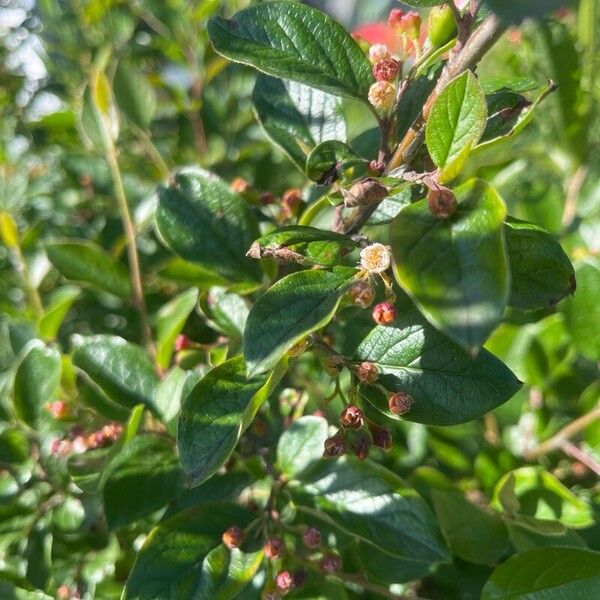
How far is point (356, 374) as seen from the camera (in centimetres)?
59

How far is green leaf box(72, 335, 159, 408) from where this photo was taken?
78 cm

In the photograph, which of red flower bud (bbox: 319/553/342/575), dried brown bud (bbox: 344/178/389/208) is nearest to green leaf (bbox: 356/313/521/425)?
dried brown bud (bbox: 344/178/389/208)

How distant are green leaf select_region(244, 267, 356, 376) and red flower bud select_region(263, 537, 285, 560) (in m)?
0.24

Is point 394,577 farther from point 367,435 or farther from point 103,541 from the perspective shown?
point 103,541

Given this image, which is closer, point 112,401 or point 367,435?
point 367,435

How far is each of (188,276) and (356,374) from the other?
312 millimetres

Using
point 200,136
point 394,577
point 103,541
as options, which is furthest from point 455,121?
point 200,136

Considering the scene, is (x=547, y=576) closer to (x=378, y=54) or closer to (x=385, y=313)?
(x=385, y=313)

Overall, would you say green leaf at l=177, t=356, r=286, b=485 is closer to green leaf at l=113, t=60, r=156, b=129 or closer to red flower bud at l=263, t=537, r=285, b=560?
red flower bud at l=263, t=537, r=285, b=560

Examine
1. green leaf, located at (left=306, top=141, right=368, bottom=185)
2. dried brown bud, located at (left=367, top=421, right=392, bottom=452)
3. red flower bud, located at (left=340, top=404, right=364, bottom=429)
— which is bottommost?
dried brown bud, located at (left=367, top=421, right=392, bottom=452)

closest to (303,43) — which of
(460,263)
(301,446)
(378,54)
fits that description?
(378,54)

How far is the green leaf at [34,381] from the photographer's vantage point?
0.83 metres

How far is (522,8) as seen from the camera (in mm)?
385

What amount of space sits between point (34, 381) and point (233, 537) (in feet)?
1.11
